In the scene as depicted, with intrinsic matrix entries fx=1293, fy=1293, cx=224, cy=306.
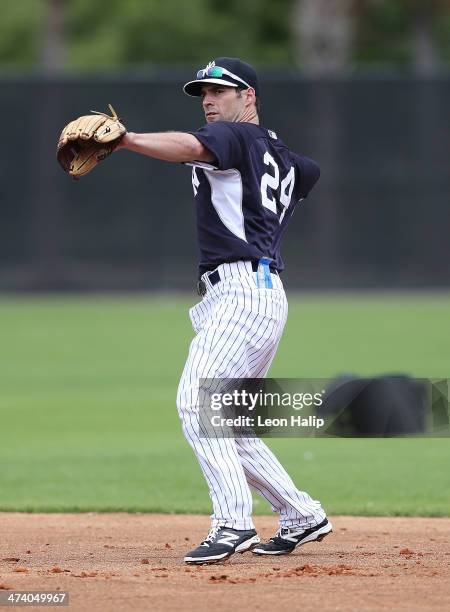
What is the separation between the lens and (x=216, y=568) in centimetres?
459

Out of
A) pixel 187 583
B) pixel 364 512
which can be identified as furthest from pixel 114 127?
pixel 364 512

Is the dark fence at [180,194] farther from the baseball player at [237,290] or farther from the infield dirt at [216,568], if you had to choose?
the baseball player at [237,290]

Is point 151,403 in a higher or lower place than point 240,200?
lower

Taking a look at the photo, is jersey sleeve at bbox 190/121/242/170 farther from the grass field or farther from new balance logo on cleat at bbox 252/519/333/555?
the grass field

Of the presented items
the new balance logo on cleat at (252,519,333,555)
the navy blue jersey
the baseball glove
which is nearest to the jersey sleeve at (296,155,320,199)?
the navy blue jersey

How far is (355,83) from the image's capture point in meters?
18.8

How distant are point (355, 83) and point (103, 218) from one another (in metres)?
4.14

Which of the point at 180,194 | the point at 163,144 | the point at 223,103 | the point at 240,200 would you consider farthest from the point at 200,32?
the point at 163,144

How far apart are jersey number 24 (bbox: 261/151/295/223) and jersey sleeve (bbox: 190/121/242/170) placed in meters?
0.20

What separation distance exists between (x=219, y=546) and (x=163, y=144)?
4.75 feet

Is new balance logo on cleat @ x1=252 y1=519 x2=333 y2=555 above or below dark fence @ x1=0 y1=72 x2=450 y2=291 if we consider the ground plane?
below

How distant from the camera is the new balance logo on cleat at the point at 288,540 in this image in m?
5.02

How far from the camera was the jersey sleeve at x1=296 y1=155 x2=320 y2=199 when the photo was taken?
5125 mm

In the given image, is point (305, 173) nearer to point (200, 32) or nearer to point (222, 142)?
point (222, 142)
